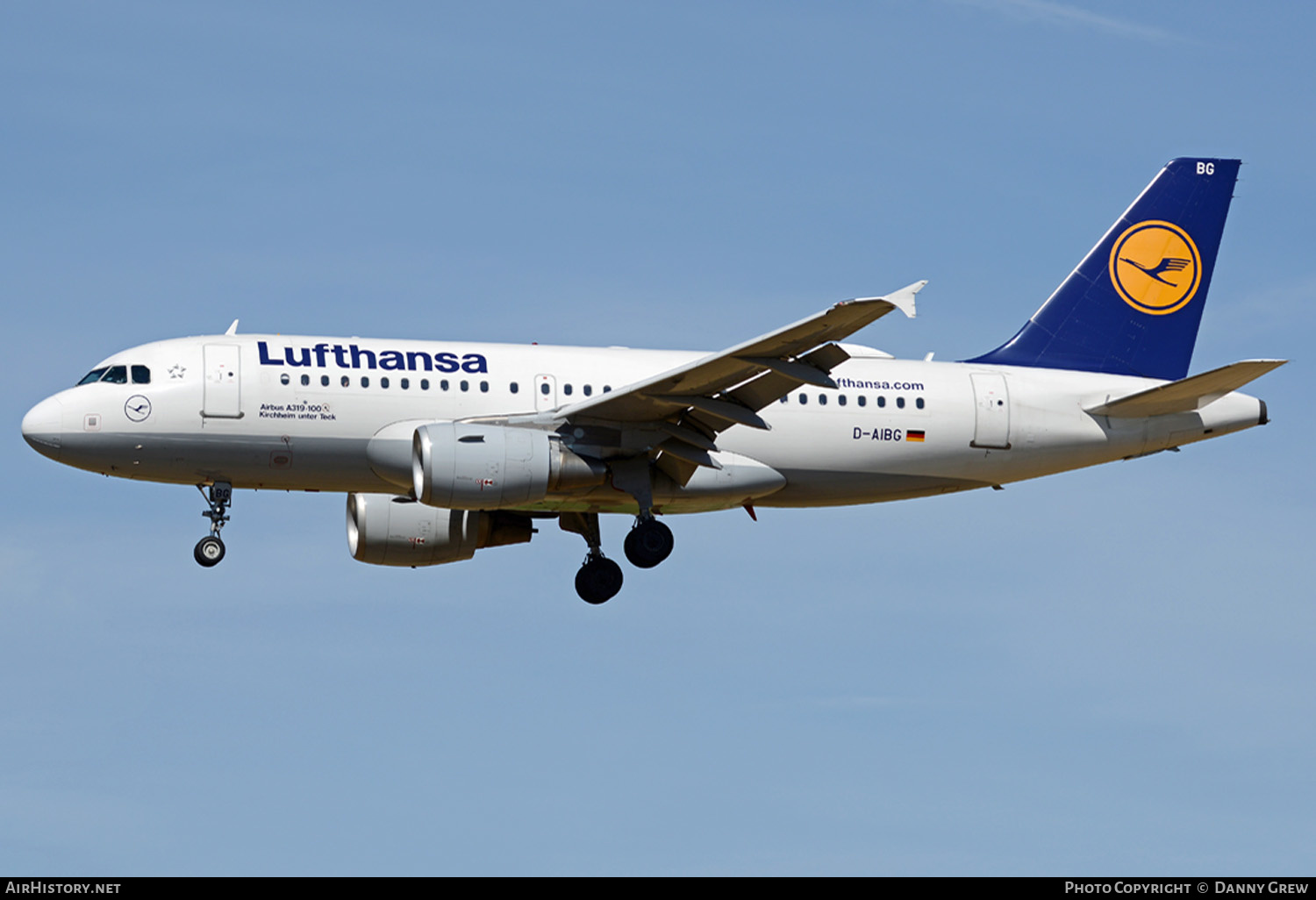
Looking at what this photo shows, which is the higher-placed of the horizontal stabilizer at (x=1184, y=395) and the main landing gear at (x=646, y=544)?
the horizontal stabilizer at (x=1184, y=395)

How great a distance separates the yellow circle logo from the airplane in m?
0.69

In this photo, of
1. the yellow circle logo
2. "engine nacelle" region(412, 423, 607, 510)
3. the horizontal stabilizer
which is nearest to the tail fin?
the yellow circle logo

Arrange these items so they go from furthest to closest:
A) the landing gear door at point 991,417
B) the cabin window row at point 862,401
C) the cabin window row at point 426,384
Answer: the landing gear door at point 991,417 < the cabin window row at point 862,401 < the cabin window row at point 426,384

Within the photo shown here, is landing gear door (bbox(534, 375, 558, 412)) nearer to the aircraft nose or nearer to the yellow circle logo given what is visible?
the aircraft nose

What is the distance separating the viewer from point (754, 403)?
1292 inches

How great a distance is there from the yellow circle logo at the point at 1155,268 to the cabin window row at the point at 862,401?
6.31 metres

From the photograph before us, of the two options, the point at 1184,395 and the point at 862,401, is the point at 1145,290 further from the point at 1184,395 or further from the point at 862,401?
the point at 862,401

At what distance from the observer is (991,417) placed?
36094 mm

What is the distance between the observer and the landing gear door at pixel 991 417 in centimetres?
3600

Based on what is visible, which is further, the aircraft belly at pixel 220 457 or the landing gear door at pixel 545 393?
the landing gear door at pixel 545 393

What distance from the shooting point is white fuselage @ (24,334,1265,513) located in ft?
108

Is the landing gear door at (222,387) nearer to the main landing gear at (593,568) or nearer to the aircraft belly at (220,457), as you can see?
the aircraft belly at (220,457)

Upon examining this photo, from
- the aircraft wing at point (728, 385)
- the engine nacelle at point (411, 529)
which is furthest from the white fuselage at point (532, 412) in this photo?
the engine nacelle at point (411, 529)

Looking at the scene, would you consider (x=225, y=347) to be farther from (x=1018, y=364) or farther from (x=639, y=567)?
(x=1018, y=364)
